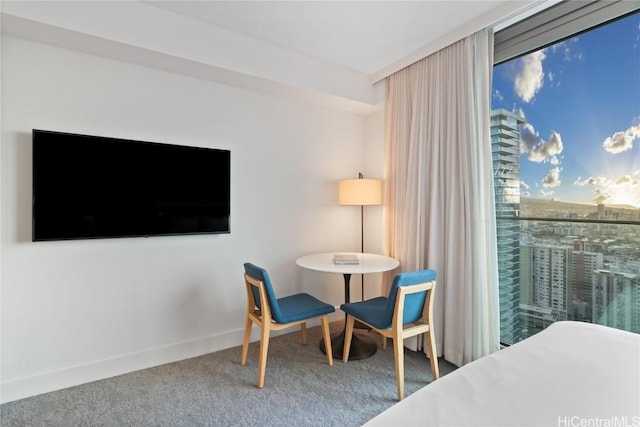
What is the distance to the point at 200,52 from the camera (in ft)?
7.88

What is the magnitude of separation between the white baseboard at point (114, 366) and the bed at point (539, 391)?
88.5 inches

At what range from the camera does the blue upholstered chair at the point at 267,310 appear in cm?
221

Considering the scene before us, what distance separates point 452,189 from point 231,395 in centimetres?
221

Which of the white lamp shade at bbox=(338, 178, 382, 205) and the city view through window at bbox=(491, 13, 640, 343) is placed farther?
the white lamp shade at bbox=(338, 178, 382, 205)

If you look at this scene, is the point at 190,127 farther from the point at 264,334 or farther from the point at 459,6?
the point at 459,6

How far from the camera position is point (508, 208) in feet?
8.00

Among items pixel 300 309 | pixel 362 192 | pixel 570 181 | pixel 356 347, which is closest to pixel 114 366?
Answer: pixel 300 309

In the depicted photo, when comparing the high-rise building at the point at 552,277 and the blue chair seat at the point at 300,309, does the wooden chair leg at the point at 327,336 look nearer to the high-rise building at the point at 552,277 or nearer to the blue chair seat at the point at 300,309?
the blue chair seat at the point at 300,309

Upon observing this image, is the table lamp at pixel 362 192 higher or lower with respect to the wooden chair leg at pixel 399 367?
higher

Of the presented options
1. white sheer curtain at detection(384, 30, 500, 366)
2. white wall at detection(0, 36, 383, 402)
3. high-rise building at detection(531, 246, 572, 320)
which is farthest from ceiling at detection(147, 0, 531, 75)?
high-rise building at detection(531, 246, 572, 320)

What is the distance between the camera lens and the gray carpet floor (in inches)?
73.9

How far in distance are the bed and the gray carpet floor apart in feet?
3.69

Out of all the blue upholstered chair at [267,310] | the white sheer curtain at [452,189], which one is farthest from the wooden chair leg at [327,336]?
the white sheer curtain at [452,189]

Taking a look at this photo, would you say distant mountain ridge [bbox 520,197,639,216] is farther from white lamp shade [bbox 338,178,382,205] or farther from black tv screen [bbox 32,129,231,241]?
black tv screen [bbox 32,129,231,241]
